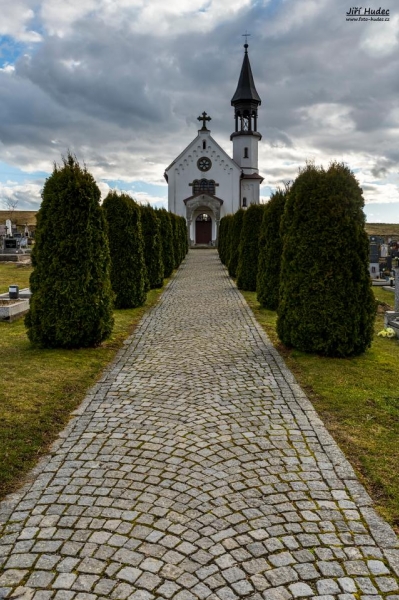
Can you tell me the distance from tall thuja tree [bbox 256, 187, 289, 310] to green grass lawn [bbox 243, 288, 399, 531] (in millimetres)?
3113

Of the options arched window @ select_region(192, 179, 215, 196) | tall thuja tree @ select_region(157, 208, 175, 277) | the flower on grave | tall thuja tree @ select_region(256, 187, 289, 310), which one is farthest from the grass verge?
arched window @ select_region(192, 179, 215, 196)

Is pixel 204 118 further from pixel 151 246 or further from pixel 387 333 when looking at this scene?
pixel 387 333

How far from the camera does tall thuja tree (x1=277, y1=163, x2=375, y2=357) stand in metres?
7.04

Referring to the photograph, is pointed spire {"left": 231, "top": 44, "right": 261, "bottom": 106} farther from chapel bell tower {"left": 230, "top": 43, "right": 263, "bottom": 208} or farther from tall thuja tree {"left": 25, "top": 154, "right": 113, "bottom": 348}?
tall thuja tree {"left": 25, "top": 154, "right": 113, "bottom": 348}

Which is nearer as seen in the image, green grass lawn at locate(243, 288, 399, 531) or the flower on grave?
green grass lawn at locate(243, 288, 399, 531)

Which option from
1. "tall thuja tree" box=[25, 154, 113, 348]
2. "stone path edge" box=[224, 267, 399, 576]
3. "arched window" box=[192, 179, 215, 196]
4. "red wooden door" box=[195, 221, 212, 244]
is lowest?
"stone path edge" box=[224, 267, 399, 576]

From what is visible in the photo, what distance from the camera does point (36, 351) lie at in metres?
7.34

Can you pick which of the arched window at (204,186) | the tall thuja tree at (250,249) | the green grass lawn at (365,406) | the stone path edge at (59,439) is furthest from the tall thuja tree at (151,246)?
the arched window at (204,186)

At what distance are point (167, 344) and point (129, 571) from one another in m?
5.46

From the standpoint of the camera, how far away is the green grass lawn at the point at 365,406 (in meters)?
3.58

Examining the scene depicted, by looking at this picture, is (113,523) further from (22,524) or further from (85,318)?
(85,318)

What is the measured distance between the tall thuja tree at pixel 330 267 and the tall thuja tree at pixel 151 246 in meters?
8.53

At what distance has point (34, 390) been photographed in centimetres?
546

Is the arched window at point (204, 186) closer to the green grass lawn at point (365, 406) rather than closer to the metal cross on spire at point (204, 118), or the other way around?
the metal cross on spire at point (204, 118)
